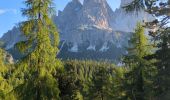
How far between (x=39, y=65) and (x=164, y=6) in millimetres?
8244

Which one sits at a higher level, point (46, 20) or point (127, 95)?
point (46, 20)

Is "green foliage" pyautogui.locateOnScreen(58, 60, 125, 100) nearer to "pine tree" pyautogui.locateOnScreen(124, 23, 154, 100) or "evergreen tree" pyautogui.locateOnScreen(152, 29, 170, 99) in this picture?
"pine tree" pyautogui.locateOnScreen(124, 23, 154, 100)

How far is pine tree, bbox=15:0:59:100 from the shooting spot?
2395 cm

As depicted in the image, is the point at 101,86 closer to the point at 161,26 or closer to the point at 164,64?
the point at 164,64

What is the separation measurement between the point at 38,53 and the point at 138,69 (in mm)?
17413

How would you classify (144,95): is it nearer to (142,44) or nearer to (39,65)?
(142,44)

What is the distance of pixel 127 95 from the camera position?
41.0 m

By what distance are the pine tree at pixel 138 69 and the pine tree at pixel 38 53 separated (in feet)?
51.6

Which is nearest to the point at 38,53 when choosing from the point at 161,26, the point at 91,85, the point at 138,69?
the point at 161,26

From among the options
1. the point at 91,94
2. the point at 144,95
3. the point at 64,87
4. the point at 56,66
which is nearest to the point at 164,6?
the point at 56,66

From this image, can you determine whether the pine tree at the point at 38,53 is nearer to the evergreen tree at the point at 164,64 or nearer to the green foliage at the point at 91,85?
the evergreen tree at the point at 164,64

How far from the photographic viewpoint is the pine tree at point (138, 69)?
38.8 m

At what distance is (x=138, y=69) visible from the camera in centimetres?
3925

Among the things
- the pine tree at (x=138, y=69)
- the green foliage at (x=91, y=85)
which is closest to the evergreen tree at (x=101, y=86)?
the green foliage at (x=91, y=85)
